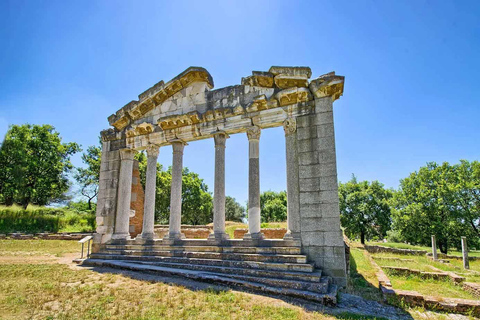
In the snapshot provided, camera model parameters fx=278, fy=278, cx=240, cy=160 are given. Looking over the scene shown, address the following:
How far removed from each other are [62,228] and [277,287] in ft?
80.8

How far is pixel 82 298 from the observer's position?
6.45 meters

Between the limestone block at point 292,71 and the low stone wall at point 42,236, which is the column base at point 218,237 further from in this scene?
the low stone wall at point 42,236

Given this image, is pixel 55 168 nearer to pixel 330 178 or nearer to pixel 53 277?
pixel 53 277

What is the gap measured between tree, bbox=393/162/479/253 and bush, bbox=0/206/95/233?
121 feet

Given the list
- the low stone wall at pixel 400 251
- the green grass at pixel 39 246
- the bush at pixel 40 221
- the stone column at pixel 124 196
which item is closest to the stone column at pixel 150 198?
the stone column at pixel 124 196

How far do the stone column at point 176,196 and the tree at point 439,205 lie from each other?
32.3m

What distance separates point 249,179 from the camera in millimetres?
10820

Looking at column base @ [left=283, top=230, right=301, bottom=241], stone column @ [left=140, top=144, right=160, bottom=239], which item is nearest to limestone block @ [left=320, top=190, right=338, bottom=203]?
column base @ [left=283, top=230, right=301, bottom=241]

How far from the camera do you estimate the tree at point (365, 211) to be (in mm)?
44188

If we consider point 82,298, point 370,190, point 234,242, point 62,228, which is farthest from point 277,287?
point 370,190

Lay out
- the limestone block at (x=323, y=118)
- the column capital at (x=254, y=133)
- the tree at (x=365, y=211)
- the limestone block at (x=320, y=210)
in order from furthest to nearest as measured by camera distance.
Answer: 1. the tree at (x=365, y=211)
2. the column capital at (x=254, y=133)
3. the limestone block at (x=323, y=118)
4. the limestone block at (x=320, y=210)

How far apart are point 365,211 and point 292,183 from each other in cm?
3987

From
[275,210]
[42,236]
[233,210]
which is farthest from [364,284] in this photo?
[233,210]

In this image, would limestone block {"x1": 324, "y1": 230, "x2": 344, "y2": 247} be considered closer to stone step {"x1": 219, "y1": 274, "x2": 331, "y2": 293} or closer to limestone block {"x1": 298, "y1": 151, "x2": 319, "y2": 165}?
stone step {"x1": 219, "y1": 274, "x2": 331, "y2": 293}
